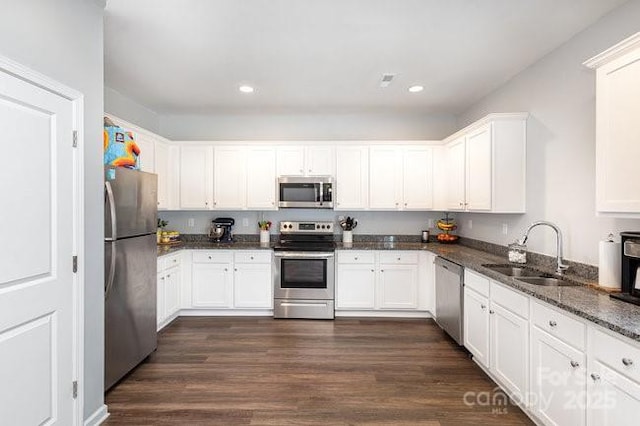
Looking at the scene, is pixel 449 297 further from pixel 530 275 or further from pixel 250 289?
pixel 250 289

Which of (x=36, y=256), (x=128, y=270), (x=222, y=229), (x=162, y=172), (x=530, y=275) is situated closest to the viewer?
(x=36, y=256)

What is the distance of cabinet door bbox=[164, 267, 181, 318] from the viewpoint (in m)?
3.84

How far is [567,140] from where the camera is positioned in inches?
107

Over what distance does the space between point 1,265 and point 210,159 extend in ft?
10.5

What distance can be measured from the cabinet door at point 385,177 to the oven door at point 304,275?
1057 millimetres

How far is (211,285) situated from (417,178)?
3.17 meters

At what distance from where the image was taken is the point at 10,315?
1.61m

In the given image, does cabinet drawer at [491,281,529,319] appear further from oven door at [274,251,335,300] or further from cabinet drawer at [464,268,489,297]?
oven door at [274,251,335,300]

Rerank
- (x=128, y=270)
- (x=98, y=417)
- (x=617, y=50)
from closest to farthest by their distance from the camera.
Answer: (x=617, y=50) < (x=98, y=417) < (x=128, y=270)

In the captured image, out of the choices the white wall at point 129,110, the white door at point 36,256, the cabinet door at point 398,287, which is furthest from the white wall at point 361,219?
the white door at point 36,256

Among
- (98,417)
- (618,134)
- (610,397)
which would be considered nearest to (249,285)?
(98,417)

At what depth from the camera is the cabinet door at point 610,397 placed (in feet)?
4.73

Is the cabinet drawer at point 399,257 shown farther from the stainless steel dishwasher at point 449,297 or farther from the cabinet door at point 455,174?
the cabinet door at point 455,174

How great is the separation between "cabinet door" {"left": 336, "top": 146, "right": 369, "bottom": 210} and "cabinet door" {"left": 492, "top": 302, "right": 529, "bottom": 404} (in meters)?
2.33
